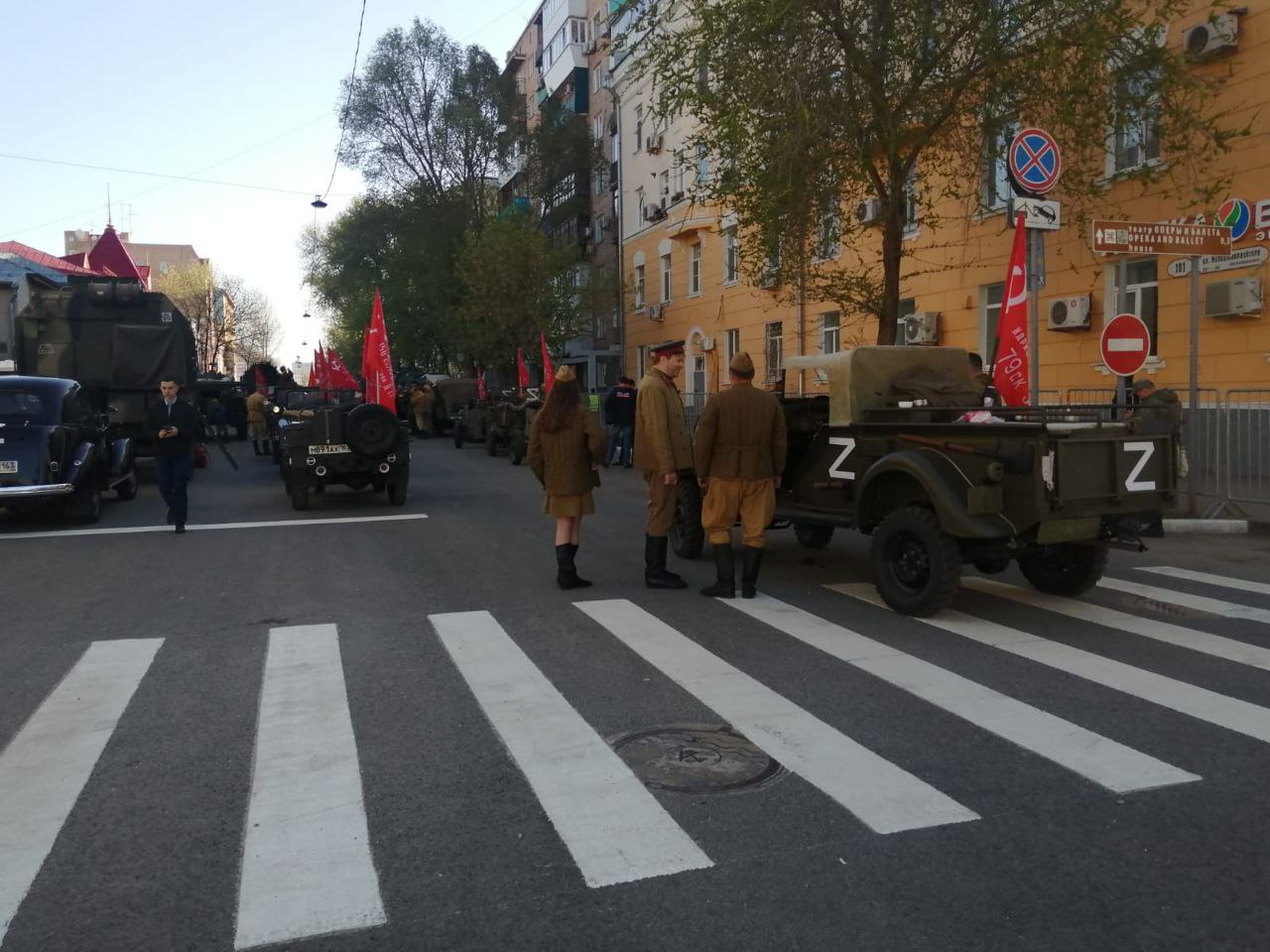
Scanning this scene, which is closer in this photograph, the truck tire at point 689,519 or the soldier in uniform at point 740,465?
the soldier in uniform at point 740,465

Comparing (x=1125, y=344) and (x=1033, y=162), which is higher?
(x=1033, y=162)

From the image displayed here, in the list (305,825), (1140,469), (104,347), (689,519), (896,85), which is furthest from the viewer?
(104,347)

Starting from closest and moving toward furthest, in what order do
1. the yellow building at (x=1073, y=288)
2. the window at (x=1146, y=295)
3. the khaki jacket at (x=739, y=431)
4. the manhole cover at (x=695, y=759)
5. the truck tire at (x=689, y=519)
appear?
the manhole cover at (x=695, y=759)
the khaki jacket at (x=739, y=431)
the truck tire at (x=689, y=519)
the yellow building at (x=1073, y=288)
the window at (x=1146, y=295)

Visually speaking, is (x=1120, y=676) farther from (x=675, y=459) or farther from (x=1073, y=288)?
(x=1073, y=288)

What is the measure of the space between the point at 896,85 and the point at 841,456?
7803mm

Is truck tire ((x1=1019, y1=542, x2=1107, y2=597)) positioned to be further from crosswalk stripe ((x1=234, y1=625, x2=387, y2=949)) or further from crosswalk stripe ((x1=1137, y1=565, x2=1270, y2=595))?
crosswalk stripe ((x1=234, y1=625, x2=387, y2=949))

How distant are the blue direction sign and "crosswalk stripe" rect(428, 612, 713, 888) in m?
7.33

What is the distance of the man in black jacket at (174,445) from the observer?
11.6m

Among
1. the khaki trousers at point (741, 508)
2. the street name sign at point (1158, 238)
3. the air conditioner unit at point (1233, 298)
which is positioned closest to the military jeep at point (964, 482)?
the khaki trousers at point (741, 508)

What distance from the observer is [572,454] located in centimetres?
828

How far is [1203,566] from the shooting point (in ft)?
30.6

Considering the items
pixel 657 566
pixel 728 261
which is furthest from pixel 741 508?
pixel 728 261

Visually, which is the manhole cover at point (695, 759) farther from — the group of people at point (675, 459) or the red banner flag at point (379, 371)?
the red banner flag at point (379, 371)

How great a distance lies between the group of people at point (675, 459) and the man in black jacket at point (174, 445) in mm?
5342
